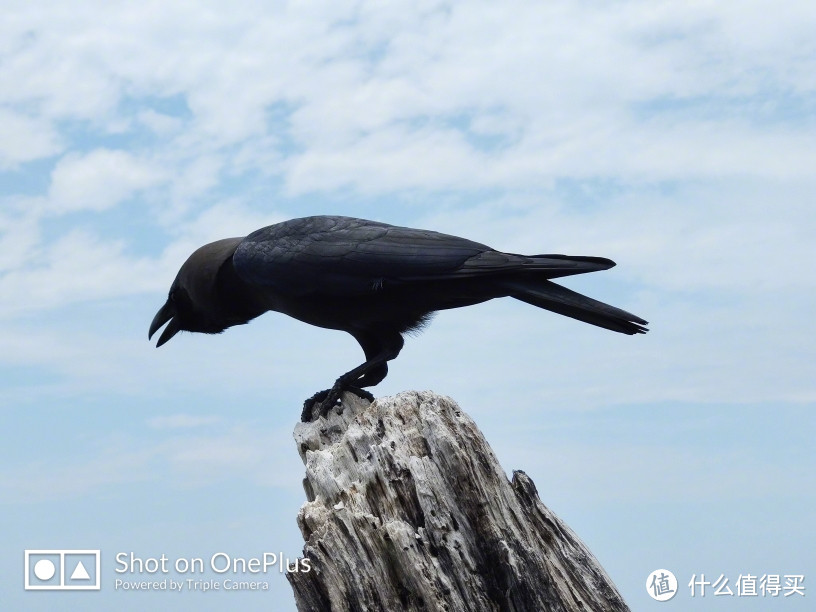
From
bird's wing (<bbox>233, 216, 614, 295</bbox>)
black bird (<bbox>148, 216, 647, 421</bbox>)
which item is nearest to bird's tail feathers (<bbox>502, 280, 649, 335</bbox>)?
black bird (<bbox>148, 216, 647, 421</bbox>)

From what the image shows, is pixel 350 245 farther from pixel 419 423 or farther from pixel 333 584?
pixel 333 584

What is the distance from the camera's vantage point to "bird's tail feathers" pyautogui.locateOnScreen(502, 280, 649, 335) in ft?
17.7

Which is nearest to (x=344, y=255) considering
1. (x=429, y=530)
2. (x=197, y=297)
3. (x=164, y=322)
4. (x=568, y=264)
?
(x=568, y=264)

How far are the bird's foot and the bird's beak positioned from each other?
1.88 meters

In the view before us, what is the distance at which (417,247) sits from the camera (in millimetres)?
5777

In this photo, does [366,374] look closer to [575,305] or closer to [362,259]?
[362,259]

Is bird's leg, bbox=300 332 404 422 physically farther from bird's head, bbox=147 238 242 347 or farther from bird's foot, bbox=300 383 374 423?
bird's head, bbox=147 238 242 347

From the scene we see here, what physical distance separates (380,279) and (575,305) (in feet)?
3.96

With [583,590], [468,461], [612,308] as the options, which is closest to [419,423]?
[468,461]

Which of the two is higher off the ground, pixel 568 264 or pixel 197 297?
pixel 197 297

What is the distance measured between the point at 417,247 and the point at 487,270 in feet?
1.56

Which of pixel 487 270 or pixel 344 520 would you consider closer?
pixel 344 520

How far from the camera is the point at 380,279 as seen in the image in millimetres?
5781

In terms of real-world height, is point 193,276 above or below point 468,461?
above
